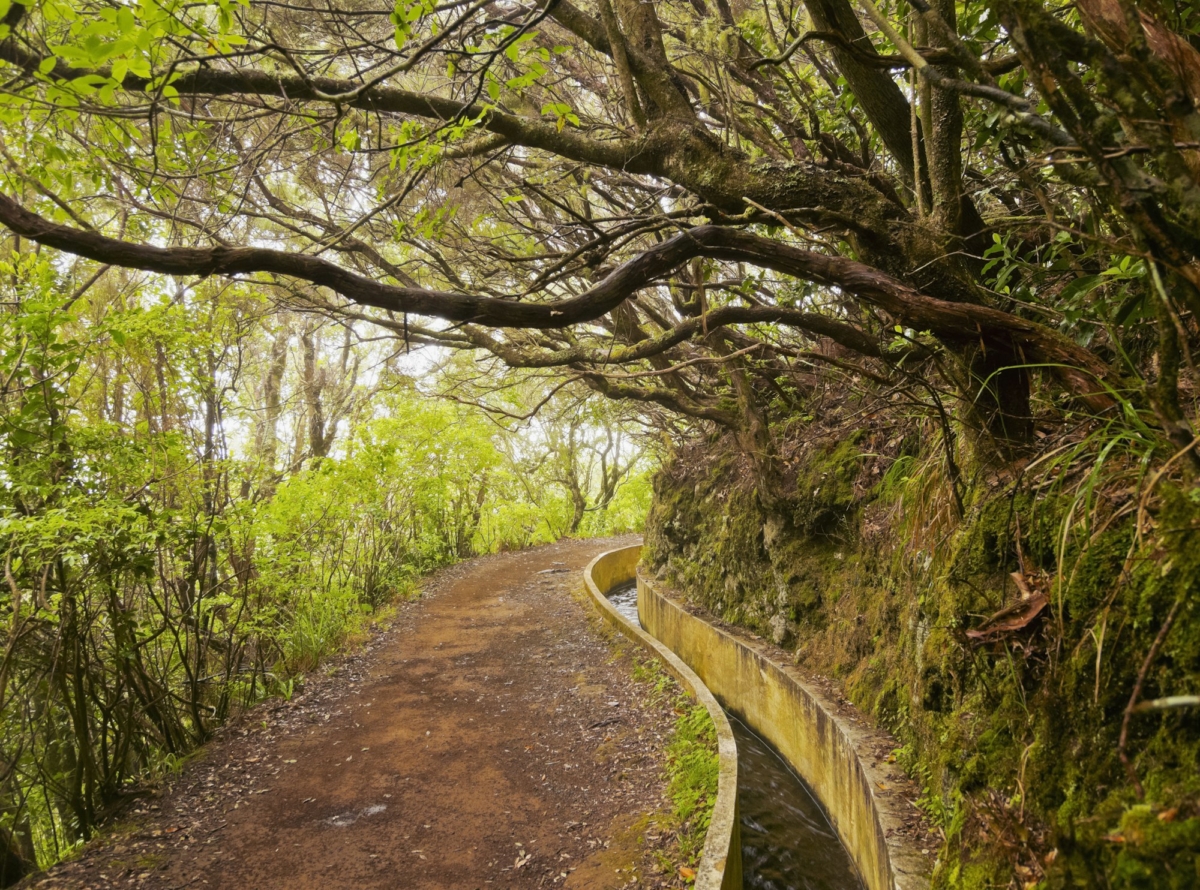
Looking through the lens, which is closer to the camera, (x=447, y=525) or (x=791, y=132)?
(x=791, y=132)

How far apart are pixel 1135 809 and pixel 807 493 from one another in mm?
6165

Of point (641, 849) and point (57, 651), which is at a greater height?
point (57, 651)

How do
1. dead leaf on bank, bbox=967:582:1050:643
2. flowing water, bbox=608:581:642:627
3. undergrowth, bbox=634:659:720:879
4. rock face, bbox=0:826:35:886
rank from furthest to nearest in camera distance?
flowing water, bbox=608:581:642:627 < undergrowth, bbox=634:659:720:879 < rock face, bbox=0:826:35:886 < dead leaf on bank, bbox=967:582:1050:643

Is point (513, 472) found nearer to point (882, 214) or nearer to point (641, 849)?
point (641, 849)

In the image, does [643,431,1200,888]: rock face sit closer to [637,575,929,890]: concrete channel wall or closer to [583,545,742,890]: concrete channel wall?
[637,575,929,890]: concrete channel wall

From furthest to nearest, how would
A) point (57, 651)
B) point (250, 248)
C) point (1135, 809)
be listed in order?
point (57, 651)
point (250, 248)
point (1135, 809)

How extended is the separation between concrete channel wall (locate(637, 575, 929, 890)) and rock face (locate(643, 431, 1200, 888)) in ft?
0.81

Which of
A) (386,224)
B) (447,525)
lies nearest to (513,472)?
(447,525)

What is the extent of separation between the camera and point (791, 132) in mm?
5977

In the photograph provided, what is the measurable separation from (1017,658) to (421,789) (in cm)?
493

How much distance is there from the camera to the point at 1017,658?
301cm

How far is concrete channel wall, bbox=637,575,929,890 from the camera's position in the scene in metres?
3.82

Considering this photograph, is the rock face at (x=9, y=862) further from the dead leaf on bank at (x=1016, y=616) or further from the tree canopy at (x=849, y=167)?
the dead leaf on bank at (x=1016, y=616)

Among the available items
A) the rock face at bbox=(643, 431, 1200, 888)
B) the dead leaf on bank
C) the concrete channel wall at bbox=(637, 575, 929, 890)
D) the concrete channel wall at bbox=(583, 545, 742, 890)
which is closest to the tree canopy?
the rock face at bbox=(643, 431, 1200, 888)
